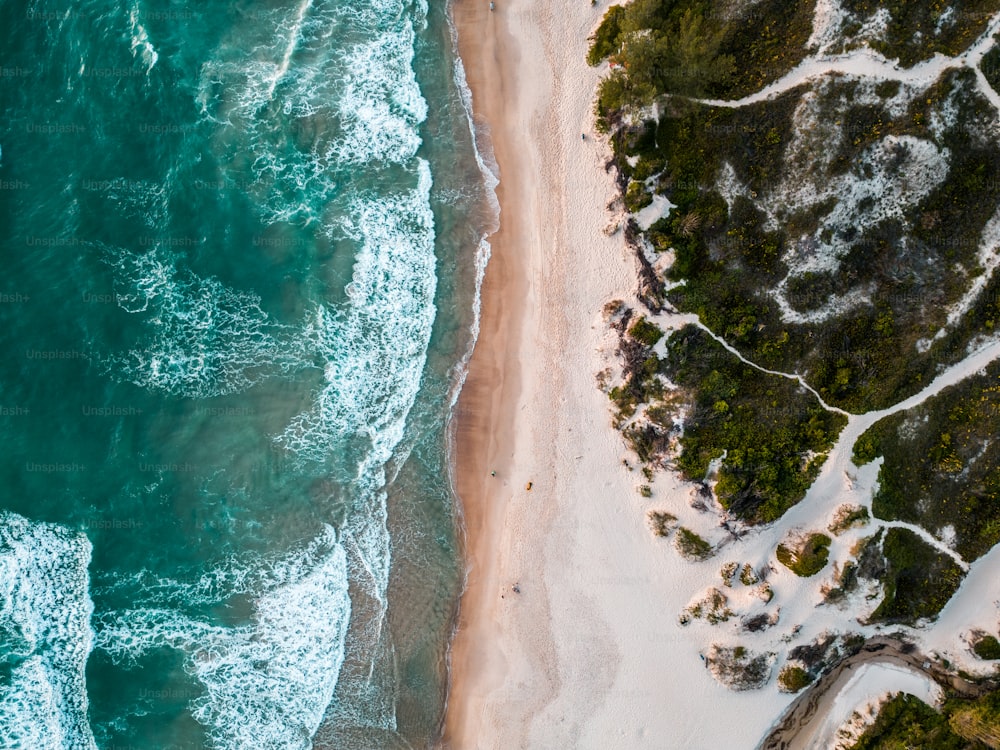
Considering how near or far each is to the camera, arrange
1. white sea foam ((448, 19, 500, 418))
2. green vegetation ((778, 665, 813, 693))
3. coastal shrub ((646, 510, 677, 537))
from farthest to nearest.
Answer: white sea foam ((448, 19, 500, 418))
coastal shrub ((646, 510, 677, 537))
green vegetation ((778, 665, 813, 693))

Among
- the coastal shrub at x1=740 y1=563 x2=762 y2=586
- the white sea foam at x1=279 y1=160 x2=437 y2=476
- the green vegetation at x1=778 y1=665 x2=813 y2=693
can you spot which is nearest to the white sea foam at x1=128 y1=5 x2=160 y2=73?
the white sea foam at x1=279 y1=160 x2=437 y2=476

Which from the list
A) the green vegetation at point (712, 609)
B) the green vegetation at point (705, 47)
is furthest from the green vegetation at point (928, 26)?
the green vegetation at point (712, 609)

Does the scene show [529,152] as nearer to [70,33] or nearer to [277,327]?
[277,327]

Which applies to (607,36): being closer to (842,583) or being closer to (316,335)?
(316,335)

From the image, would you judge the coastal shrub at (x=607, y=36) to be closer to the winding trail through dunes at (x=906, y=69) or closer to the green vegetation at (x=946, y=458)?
the winding trail through dunes at (x=906, y=69)

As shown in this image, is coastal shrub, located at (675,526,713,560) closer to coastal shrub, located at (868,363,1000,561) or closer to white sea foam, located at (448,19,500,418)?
coastal shrub, located at (868,363,1000,561)

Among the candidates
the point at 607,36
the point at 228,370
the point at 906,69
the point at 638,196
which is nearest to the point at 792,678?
the point at 638,196

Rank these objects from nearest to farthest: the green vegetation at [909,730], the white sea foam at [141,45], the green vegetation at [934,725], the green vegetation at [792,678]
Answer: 1. the green vegetation at [934,725]
2. the green vegetation at [909,730]
3. the green vegetation at [792,678]
4. the white sea foam at [141,45]
